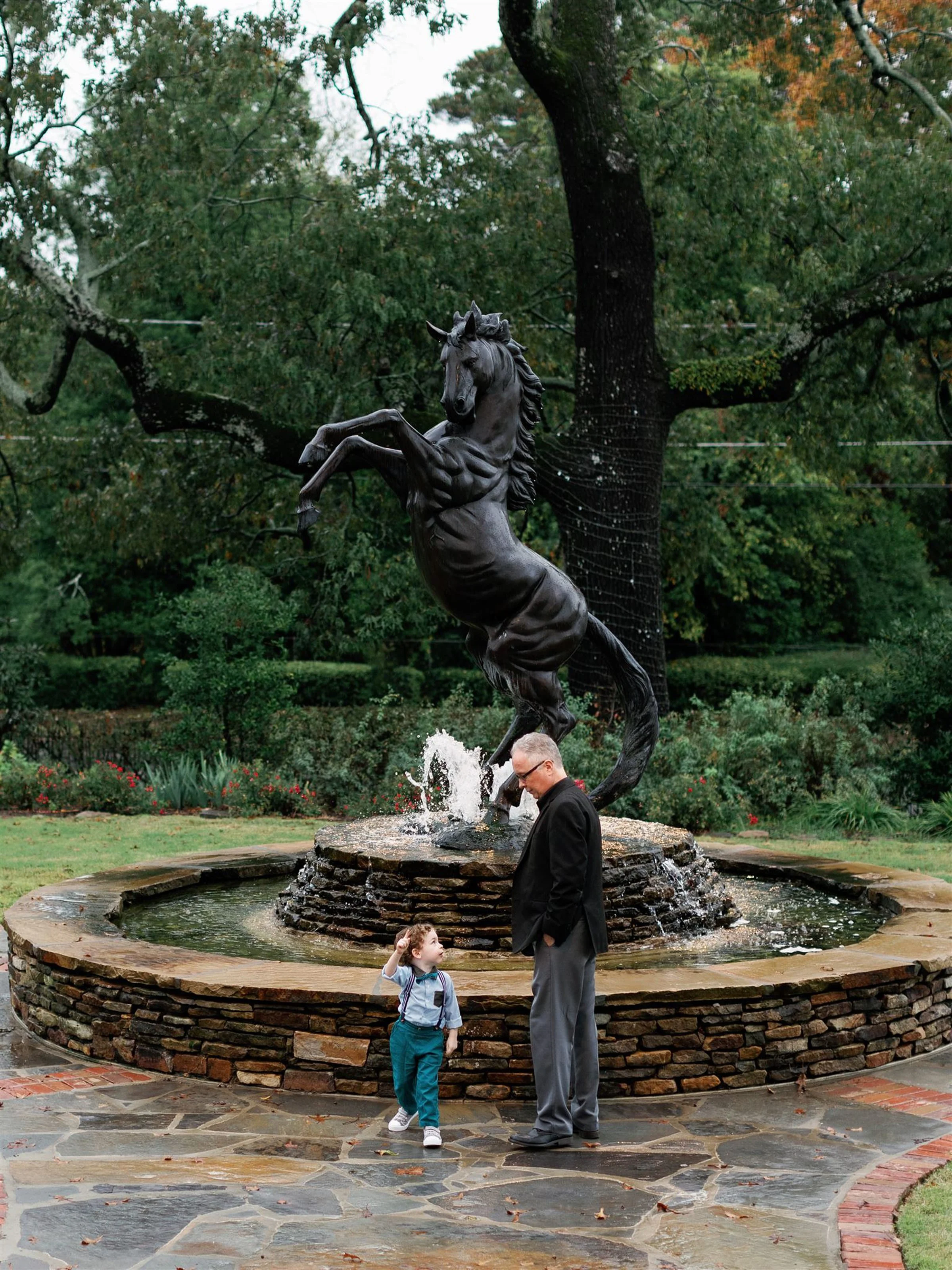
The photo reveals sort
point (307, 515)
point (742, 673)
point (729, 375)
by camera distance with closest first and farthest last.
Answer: point (307, 515), point (729, 375), point (742, 673)

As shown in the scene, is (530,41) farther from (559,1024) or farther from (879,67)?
(559,1024)

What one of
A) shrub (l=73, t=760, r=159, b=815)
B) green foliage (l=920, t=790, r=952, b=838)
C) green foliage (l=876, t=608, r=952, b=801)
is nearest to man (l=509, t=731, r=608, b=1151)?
green foliage (l=920, t=790, r=952, b=838)

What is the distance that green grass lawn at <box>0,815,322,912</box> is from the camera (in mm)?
13170

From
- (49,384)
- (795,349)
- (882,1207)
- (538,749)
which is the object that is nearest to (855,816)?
(795,349)

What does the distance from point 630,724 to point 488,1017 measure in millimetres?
3139

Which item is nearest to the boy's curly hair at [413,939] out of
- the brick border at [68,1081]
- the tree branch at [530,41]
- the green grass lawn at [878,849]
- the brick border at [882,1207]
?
the brick border at [68,1081]

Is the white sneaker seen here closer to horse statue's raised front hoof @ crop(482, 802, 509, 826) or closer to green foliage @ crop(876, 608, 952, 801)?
Answer: horse statue's raised front hoof @ crop(482, 802, 509, 826)

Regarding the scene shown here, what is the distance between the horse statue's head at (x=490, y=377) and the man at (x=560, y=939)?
2860 mm

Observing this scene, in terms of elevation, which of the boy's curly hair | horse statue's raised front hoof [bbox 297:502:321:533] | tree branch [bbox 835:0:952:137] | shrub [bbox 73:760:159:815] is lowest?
shrub [bbox 73:760:159:815]

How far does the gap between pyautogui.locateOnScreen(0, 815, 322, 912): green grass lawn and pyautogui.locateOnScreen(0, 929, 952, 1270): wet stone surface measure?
6.25 metres

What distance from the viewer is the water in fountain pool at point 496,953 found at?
8.12 meters

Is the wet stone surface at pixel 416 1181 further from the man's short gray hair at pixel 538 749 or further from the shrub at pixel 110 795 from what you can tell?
the shrub at pixel 110 795

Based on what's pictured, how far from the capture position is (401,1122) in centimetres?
612

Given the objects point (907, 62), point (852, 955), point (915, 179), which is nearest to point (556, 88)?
point (915, 179)
